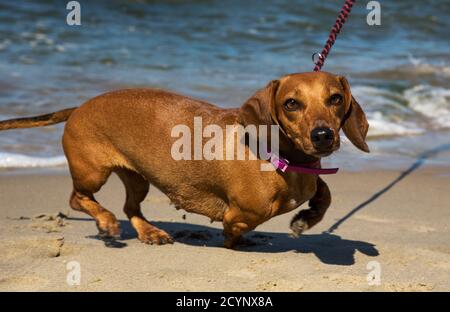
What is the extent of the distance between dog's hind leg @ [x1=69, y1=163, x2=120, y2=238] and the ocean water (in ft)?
6.92

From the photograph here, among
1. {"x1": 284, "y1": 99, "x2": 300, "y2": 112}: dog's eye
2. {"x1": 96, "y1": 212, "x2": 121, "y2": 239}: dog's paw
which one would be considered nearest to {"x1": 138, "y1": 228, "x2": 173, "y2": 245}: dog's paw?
{"x1": 96, "y1": 212, "x2": 121, "y2": 239}: dog's paw

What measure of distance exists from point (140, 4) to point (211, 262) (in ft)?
42.4

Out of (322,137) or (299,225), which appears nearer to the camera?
(322,137)

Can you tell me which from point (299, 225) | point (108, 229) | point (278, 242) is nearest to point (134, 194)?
point (108, 229)

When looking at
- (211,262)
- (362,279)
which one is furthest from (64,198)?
(362,279)

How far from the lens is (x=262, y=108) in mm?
4207

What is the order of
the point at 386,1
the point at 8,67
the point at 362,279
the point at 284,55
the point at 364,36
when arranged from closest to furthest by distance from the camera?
1. the point at 362,279
2. the point at 8,67
3. the point at 284,55
4. the point at 364,36
5. the point at 386,1

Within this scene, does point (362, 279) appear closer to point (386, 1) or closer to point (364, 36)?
point (364, 36)

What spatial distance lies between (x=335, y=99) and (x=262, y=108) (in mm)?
381

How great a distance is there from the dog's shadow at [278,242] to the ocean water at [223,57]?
2.15 meters

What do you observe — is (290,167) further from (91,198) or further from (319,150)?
(91,198)

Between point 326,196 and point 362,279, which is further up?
point 326,196

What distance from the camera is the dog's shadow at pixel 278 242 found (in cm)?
477
